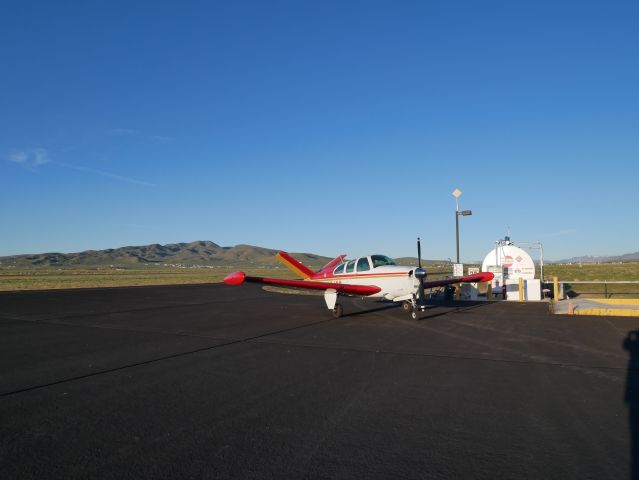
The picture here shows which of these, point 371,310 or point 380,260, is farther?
point 371,310

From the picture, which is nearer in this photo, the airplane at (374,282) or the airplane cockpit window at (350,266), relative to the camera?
the airplane at (374,282)

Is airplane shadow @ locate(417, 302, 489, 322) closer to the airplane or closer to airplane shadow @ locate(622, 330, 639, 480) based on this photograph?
the airplane

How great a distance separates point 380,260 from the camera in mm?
18125

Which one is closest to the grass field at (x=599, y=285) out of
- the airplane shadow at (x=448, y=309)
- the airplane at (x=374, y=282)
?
the airplane shadow at (x=448, y=309)

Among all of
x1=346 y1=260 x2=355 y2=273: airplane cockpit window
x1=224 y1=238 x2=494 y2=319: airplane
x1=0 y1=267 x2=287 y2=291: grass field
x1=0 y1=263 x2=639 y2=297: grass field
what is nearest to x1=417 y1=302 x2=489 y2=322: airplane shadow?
x1=224 y1=238 x2=494 y2=319: airplane

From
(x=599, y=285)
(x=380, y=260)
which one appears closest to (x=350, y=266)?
(x=380, y=260)

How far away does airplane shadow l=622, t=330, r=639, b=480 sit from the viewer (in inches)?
175

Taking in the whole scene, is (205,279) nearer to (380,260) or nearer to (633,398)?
(380,260)

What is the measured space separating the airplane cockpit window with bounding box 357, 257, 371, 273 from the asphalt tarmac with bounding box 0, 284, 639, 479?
488cm

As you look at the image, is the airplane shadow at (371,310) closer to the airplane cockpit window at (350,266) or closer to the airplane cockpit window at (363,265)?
the airplane cockpit window at (350,266)

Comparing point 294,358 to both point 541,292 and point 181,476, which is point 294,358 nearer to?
point 181,476

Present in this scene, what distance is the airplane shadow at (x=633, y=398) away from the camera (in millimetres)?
4434

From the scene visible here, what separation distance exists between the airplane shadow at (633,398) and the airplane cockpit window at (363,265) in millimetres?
9346

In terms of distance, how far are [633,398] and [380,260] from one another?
39.2ft
